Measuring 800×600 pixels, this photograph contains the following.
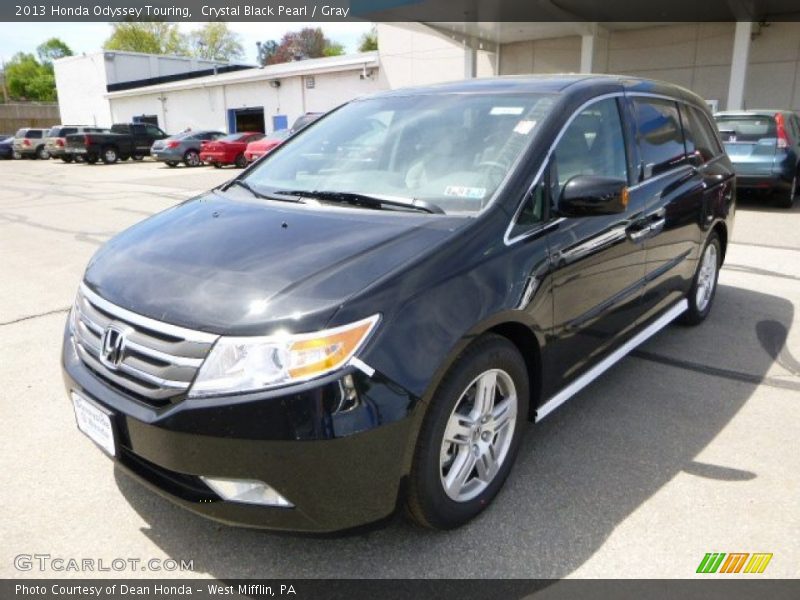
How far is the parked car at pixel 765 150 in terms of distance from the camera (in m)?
10.2

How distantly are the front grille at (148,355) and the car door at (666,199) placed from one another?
8.11ft

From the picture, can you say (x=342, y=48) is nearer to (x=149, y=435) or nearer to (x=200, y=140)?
(x=200, y=140)

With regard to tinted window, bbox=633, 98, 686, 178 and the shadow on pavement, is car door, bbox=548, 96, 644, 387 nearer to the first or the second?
tinted window, bbox=633, 98, 686, 178

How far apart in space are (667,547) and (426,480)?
102 cm

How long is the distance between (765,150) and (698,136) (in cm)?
679

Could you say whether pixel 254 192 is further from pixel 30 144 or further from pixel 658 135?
pixel 30 144

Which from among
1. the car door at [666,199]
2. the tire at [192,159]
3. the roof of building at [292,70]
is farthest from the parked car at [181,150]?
the car door at [666,199]

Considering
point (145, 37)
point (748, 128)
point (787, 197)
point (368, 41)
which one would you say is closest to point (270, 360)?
point (748, 128)

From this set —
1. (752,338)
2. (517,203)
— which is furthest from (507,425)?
(752,338)

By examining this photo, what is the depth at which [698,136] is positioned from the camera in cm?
470

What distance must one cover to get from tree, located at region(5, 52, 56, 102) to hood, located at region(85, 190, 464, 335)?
99.3m

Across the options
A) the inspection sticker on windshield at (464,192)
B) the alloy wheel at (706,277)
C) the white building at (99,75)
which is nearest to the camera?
the inspection sticker on windshield at (464,192)

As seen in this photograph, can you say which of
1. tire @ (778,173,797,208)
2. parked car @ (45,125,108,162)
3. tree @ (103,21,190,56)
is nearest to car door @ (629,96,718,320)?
tire @ (778,173,797,208)

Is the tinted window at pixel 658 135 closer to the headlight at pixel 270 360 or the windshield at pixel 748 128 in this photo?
the headlight at pixel 270 360
